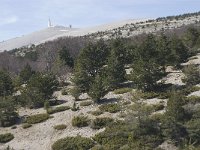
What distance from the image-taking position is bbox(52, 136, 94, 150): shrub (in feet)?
117

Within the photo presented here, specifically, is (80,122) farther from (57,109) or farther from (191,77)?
(191,77)

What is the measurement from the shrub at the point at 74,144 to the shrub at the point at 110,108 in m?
5.60

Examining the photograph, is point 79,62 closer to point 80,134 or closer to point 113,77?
point 113,77

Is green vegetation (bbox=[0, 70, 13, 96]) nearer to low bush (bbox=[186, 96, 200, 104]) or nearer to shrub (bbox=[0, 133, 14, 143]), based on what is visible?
shrub (bbox=[0, 133, 14, 143])

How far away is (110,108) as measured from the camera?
137 feet

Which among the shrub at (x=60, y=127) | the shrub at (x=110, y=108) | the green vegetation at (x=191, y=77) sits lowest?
the shrub at (x=60, y=127)

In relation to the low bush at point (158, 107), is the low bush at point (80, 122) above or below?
below

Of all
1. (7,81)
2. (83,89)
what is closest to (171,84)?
(83,89)

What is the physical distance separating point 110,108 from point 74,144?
7027 millimetres

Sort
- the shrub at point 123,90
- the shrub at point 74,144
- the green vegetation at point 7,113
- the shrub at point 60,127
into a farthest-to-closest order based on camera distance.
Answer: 1. the shrub at point 123,90
2. the green vegetation at point 7,113
3. the shrub at point 60,127
4. the shrub at point 74,144

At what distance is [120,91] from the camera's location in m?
46.6

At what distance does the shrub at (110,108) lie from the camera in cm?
4125

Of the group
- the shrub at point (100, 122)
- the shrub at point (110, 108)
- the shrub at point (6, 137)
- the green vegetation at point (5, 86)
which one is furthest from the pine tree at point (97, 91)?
the green vegetation at point (5, 86)

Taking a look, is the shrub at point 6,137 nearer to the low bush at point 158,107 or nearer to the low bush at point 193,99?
the low bush at point 158,107
